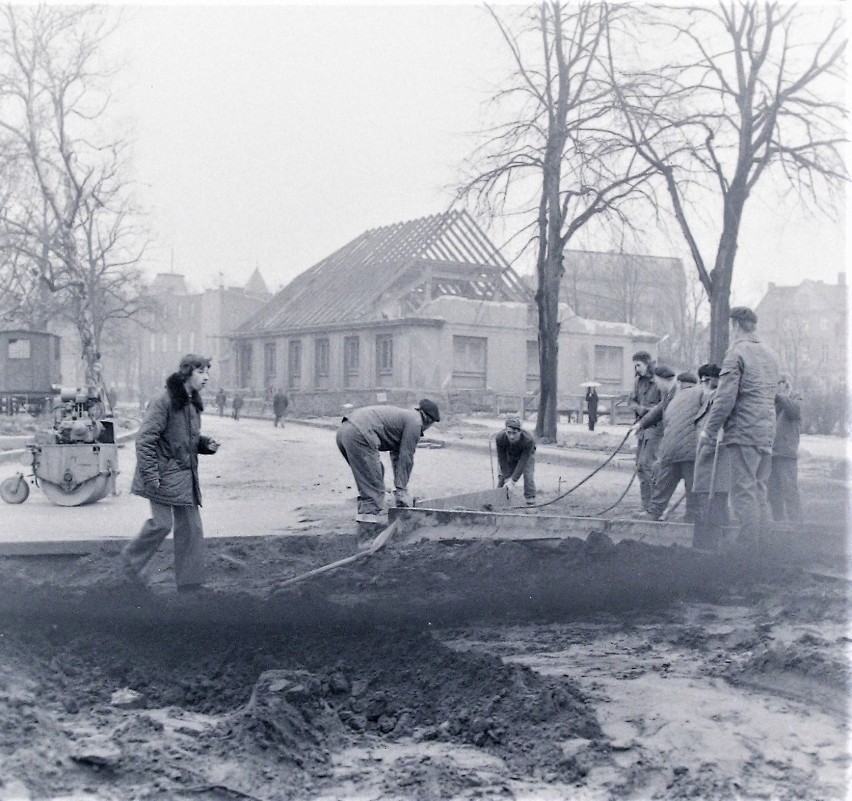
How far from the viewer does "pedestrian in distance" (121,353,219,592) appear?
6.37m

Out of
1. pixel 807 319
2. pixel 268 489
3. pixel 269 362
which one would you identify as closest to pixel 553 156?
pixel 268 489

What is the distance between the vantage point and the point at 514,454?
34.1ft

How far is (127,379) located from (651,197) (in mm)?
34301

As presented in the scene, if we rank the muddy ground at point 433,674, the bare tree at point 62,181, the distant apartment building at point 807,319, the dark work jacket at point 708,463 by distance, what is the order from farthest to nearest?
the distant apartment building at point 807,319 → the bare tree at point 62,181 → the dark work jacket at point 708,463 → the muddy ground at point 433,674

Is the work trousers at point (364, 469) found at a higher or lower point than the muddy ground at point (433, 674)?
higher

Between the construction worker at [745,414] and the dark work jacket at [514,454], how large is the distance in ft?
8.21

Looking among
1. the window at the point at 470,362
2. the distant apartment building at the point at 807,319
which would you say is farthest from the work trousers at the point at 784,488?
the distant apartment building at the point at 807,319

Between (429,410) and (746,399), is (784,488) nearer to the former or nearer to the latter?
(746,399)

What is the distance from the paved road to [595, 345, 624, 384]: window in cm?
1389

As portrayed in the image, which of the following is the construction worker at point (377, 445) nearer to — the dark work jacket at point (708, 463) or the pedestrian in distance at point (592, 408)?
the dark work jacket at point (708, 463)

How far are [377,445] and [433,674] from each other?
3387 mm

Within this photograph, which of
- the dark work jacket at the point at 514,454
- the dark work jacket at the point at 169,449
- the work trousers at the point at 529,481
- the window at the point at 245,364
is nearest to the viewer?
the dark work jacket at the point at 169,449

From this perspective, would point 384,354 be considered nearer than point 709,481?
No

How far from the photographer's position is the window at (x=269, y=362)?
35.3m
